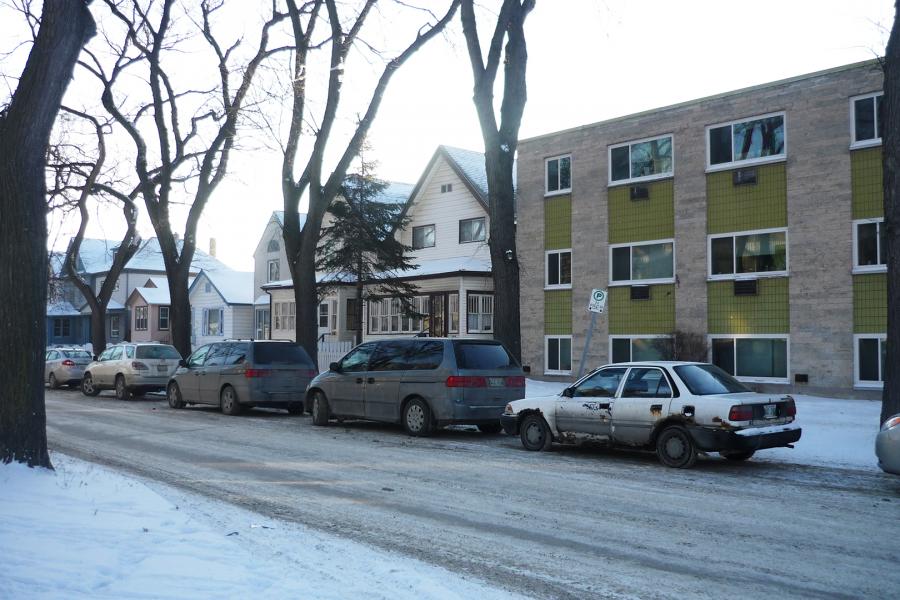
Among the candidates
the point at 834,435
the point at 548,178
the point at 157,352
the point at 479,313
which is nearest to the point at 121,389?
the point at 157,352

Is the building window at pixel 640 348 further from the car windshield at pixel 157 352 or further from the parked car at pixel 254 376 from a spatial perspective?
the car windshield at pixel 157 352

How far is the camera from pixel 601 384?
497 inches

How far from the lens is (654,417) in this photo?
38.2 ft

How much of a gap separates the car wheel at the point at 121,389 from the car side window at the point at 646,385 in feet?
57.3

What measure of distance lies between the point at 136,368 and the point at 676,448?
18.1 meters

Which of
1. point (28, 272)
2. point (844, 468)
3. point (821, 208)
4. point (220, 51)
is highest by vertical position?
point (220, 51)

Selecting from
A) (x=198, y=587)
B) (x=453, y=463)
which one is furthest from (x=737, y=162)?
(x=198, y=587)

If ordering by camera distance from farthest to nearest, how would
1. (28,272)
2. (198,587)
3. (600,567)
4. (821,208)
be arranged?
(821,208), (28,272), (600,567), (198,587)

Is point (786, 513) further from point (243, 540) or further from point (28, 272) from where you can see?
point (28, 272)

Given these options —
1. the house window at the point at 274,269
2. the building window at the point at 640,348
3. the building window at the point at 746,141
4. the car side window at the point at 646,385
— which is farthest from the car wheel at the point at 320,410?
the house window at the point at 274,269

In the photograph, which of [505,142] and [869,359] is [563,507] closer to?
[505,142]

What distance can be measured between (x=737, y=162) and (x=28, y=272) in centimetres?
2098

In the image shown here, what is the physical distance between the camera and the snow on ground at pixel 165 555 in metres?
5.15

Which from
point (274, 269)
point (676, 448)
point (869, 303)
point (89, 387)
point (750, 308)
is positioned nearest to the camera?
point (676, 448)
